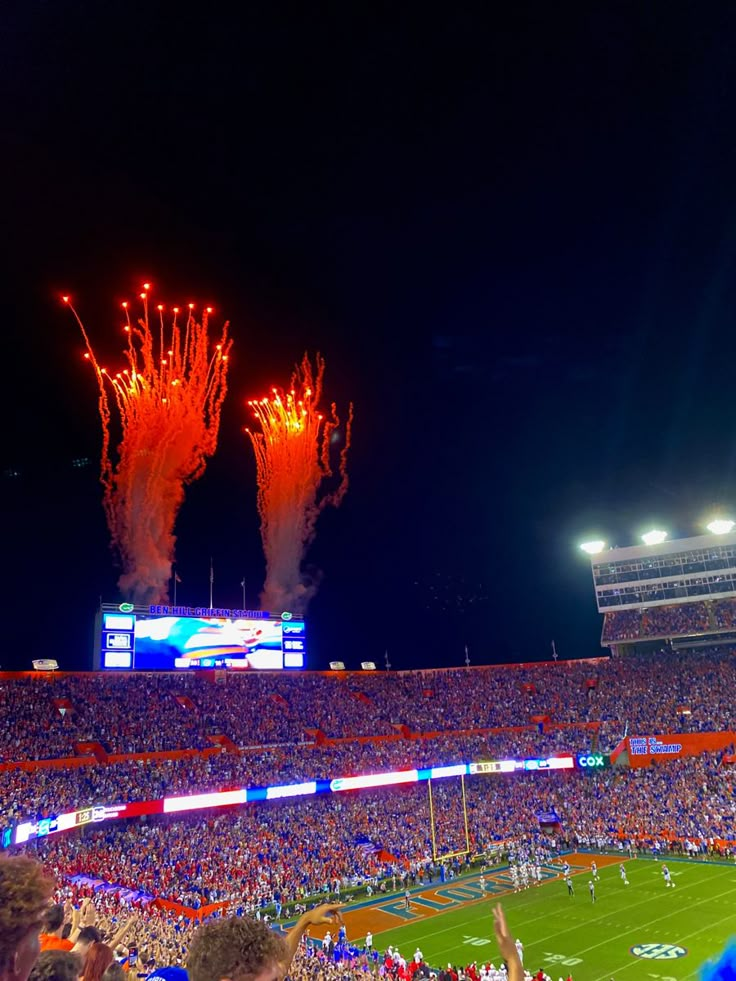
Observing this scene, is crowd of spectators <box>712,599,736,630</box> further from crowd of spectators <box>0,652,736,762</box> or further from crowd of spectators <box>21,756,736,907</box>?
crowd of spectators <box>21,756,736,907</box>

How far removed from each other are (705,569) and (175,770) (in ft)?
176

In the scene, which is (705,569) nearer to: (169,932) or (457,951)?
(457,951)

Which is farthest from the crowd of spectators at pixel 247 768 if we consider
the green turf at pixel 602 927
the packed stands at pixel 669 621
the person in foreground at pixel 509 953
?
the person in foreground at pixel 509 953

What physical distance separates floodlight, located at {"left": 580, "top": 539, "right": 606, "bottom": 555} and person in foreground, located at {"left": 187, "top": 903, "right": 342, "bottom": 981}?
79628 mm

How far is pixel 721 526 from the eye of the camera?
232 feet

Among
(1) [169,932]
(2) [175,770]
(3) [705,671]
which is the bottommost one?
(1) [169,932]

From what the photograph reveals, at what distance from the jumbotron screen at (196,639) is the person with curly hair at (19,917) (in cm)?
4830

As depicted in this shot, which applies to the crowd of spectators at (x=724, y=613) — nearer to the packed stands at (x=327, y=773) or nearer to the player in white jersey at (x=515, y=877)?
the packed stands at (x=327, y=773)

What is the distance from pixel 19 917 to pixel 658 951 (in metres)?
31.2

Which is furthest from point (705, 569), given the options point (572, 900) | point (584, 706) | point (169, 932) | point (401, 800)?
point (169, 932)

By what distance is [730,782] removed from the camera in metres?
47.2

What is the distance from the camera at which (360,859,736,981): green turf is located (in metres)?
25.7

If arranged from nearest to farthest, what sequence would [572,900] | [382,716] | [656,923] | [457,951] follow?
1. [457,951]
2. [656,923]
3. [572,900]
4. [382,716]

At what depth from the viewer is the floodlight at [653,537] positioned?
7525 cm
